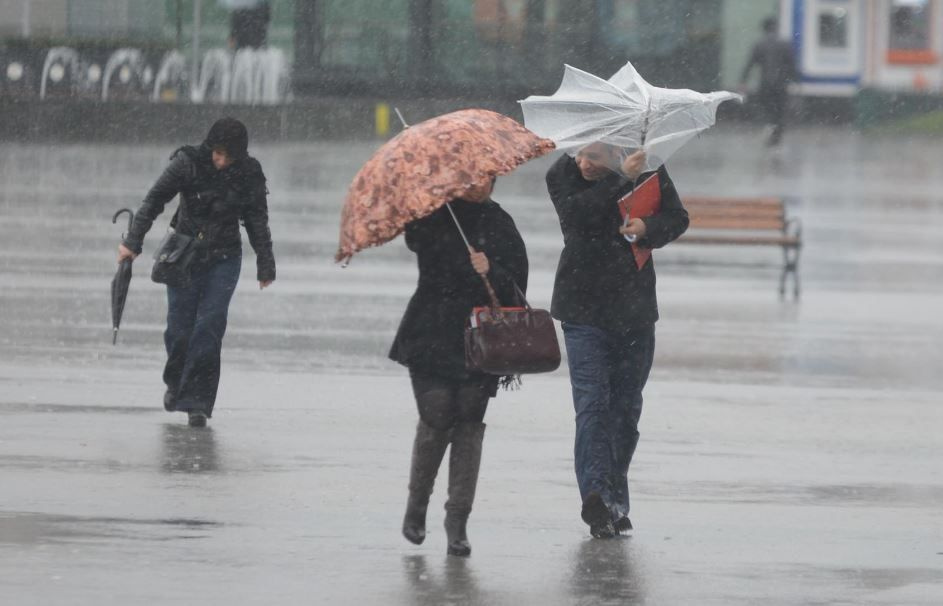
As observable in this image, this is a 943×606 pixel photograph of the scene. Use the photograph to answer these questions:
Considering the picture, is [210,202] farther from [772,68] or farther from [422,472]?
[772,68]

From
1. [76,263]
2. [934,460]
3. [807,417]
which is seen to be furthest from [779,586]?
[76,263]

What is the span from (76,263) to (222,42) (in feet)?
66.5

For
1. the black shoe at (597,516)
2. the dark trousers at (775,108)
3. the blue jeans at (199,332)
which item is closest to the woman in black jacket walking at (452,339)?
the black shoe at (597,516)

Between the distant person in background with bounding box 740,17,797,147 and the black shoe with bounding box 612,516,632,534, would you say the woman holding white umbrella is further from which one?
the distant person in background with bounding box 740,17,797,147

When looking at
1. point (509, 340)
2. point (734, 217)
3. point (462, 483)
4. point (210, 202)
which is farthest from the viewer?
point (734, 217)

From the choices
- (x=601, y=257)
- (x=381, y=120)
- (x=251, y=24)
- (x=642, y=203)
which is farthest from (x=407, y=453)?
(x=251, y=24)

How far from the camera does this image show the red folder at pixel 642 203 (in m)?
7.62

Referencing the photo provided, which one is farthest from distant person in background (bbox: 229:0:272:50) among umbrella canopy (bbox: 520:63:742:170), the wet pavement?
umbrella canopy (bbox: 520:63:742:170)

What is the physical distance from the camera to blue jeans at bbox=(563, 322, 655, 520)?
761 centimetres

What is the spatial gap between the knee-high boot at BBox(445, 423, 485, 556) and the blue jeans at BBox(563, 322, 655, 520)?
1.81 feet

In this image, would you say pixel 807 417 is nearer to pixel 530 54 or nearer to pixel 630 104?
pixel 630 104

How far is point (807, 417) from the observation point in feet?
34.3

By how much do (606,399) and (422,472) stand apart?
33.7 inches

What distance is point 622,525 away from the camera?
7.73 m
